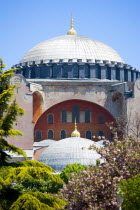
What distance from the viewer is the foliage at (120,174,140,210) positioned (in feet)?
51.5

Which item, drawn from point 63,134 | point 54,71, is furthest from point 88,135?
point 54,71

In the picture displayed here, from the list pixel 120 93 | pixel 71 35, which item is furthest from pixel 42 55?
pixel 120 93

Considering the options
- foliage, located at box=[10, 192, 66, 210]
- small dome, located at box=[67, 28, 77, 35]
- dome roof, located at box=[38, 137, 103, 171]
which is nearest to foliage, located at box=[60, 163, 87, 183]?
dome roof, located at box=[38, 137, 103, 171]

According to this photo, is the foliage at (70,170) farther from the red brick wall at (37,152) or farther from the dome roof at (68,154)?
the red brick wall at (37,152)

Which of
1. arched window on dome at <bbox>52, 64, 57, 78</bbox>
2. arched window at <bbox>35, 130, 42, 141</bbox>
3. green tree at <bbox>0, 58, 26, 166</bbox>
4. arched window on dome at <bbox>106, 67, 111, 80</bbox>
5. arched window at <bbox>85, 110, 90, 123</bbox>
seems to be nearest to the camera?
green tree at <bbox>0, 58, 26, 166</bbox>

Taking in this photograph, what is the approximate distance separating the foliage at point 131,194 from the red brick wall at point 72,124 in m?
26.7

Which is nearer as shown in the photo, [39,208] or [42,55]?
[39,208]

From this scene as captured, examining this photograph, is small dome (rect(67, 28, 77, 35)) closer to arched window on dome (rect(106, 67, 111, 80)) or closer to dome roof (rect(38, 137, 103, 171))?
arched window on dome (rect(106, 67, 111, 80))

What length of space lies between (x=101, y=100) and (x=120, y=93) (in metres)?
1.72

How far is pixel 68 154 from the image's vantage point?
37375mm

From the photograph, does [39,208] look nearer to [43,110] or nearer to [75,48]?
[43,110]

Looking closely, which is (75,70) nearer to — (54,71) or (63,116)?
(54,71)

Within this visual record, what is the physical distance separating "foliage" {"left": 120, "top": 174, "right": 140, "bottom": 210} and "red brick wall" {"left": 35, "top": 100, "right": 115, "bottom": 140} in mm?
26697

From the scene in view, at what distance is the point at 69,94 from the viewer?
1677 inches
